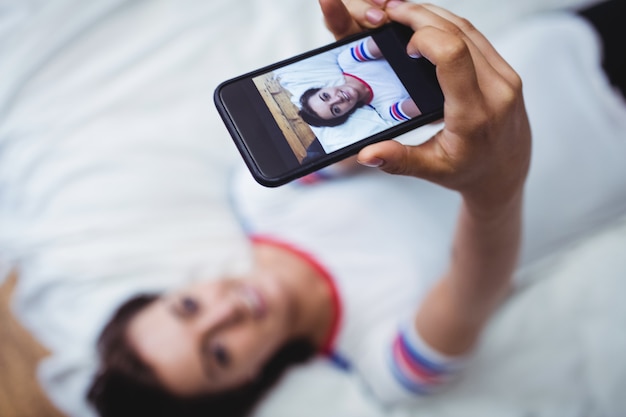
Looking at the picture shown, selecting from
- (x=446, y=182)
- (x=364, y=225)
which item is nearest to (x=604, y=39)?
(x=364, y=225)

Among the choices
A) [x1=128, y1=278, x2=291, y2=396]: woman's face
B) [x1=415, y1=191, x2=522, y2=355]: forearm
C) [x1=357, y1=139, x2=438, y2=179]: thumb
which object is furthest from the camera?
[x1=128, y1=278, x2=291, y2=396]: woman's face

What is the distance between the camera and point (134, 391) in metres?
0.76

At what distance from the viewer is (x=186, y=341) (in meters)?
0.75

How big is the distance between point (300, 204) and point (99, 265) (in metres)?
0.35

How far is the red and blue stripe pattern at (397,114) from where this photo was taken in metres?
0.39

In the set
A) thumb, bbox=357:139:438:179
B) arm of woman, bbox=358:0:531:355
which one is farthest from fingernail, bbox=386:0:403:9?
thumb, bbox=357:139:438:179

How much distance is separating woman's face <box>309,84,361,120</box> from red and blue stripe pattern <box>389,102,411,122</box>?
1.0 inches

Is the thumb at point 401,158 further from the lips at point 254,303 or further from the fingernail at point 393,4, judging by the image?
the lips at point 254,303

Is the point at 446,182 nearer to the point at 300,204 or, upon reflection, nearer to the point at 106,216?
the point at 300,204

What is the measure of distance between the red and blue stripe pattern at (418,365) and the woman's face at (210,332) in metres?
0.19

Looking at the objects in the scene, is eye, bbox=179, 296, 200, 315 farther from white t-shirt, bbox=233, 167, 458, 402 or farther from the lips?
white t-shirt, bbox=233, 167, 458, 402

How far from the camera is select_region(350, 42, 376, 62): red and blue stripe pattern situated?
407 mm

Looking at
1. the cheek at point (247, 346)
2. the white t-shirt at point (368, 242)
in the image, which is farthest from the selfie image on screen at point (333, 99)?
the cheek at point (247, 346)

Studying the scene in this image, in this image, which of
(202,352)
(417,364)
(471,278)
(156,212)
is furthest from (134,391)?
(471,278)
